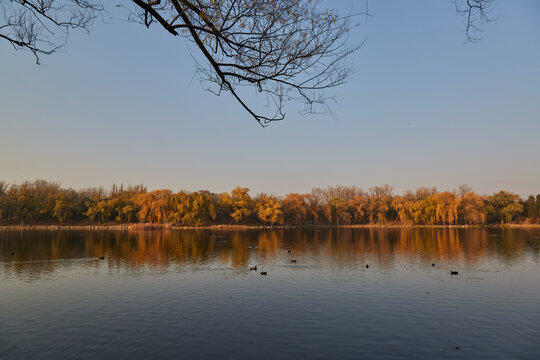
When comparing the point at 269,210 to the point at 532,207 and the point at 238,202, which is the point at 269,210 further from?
the point at 532,207

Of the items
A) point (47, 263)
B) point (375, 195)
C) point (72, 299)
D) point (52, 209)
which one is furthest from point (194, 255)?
point (375, 195)

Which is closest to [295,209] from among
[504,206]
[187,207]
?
[187,207]

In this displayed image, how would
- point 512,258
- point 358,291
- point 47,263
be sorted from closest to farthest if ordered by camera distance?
point 358,291 → point 47,263 → point 512,258

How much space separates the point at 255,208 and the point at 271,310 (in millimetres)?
75668

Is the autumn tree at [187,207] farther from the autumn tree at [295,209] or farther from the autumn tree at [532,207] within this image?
the autumn tree at [532,207]

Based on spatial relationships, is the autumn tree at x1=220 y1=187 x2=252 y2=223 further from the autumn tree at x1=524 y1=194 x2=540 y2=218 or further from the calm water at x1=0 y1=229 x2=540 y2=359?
the autumn tree at x1=524 y1=194 x2=540 y2=218

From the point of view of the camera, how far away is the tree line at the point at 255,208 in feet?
255

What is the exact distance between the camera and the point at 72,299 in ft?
Result: 51.9

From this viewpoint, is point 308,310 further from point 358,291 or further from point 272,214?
point 272,214

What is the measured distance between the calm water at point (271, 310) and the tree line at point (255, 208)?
54.0 metres

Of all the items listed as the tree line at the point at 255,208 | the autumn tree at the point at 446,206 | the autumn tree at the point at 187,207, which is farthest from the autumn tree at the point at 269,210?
the autumn tree at the point at 446,206

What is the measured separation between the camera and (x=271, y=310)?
46.4 ft

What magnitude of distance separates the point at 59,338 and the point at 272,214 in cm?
7639

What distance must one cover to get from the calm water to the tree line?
53983 millimetres
